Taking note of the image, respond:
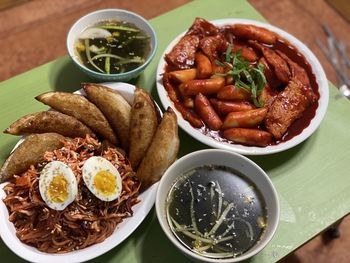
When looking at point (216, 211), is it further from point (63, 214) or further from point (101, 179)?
point (63, 214)

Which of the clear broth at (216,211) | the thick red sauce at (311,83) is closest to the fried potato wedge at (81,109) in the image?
the clear broth at (216,211)

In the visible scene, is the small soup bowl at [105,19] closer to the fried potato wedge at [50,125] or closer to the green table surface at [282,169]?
the green table surface at [282,169]

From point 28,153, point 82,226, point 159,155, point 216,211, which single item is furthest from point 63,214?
point 216,211

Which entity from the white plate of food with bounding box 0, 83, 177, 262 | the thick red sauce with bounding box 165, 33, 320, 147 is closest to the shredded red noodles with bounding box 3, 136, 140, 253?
the white plate of food with bounding box 0, 83, 177, 262

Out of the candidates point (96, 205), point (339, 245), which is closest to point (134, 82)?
point (96, 205)

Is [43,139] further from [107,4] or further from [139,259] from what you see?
[107,4]

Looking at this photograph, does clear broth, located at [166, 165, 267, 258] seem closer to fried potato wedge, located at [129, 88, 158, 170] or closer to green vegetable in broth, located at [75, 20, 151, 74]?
fried potato wedge, located at [129, 88, 158, 170]
